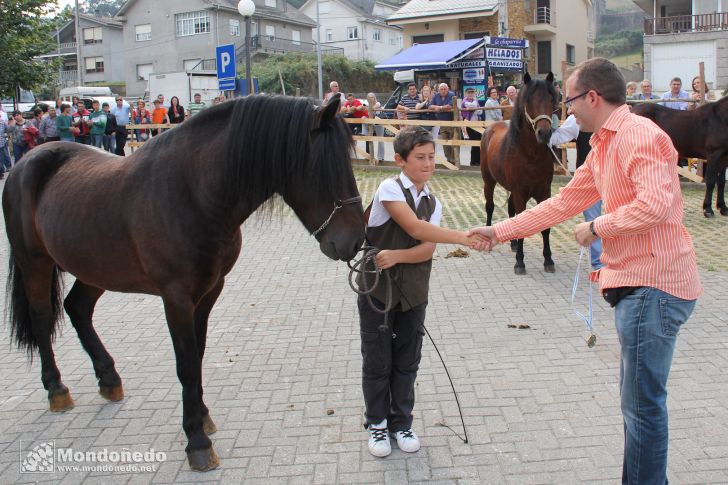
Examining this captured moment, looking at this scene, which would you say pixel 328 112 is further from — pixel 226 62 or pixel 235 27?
pixel 235 27

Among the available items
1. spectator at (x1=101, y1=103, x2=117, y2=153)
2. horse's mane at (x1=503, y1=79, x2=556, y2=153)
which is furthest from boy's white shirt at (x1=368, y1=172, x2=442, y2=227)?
spectator at (x1=101, y1=103, x2=117, y2=153)

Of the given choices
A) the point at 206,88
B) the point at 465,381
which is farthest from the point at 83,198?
the point at 206,88

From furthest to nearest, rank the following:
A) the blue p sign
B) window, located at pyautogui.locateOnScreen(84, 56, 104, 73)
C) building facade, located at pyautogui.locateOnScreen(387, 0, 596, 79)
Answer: window, located at pyautogui.locateOnScreen(84, 56, 104, 73)
building facade, located at pyautogui.locateOnScreen(387, 0, 596, 79)
the blue p sign

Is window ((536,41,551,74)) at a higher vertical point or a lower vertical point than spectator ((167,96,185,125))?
higher

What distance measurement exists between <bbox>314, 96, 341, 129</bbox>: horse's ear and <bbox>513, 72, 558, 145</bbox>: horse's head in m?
4.57

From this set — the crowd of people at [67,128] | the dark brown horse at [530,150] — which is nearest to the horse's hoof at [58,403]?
the dark brown horse at [530,150]

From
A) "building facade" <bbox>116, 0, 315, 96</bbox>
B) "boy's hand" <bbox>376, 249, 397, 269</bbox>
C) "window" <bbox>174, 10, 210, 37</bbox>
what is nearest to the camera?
"boy's hand" <bbox>376, 249, 397, 269</bbox>

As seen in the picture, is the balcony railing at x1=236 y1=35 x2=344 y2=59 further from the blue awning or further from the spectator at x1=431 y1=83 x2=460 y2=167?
the spectator at x1=431 y1=83 x2=460 y2=167

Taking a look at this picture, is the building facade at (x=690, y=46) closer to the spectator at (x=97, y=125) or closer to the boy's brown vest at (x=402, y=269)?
the spectator at (x=97, y=125)

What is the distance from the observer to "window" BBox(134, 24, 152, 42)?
53.9 m

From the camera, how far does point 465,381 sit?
4461mm

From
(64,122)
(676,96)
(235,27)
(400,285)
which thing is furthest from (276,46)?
(400,285)

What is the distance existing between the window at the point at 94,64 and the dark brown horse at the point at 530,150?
202ft

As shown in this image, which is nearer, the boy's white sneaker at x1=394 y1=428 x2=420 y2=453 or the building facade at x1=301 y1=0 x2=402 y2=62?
the boy's white sneaker at x1=394 y1=428 x2=420 y2=453
